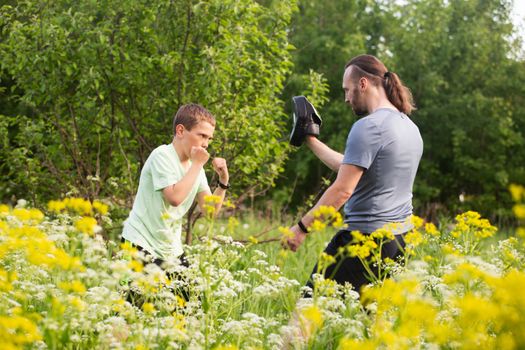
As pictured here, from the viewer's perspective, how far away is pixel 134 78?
5.83m

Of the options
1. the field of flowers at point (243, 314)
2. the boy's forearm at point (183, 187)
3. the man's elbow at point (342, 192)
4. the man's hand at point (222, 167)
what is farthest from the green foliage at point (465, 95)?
the field of flowers at point (243, 314)

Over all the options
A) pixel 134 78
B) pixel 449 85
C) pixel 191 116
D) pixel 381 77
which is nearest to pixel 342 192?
pixel 381 77

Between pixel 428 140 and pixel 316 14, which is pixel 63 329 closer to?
pixel 428 140

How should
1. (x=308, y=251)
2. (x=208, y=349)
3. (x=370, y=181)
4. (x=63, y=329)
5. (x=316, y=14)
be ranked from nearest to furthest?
(x=63, y=329)
(x=208, y=349)
(x=370, y=181)
(x=308, y=251)
(x=316, y=14)

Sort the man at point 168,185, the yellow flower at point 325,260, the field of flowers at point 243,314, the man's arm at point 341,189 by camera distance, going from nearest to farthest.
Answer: the field of flowers at point 243,314 < the yellow flower at point 325,260 < the man's arm at point 341,189 < the man at point 168,185

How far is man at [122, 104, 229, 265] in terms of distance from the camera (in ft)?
11.6

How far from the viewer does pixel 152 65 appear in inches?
221

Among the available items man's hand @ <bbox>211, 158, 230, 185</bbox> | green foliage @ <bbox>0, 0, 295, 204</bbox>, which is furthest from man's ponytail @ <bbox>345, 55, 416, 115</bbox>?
green foliage @ <bbox>0, 0, 295, 204</bbox>

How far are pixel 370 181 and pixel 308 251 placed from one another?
10.7ft

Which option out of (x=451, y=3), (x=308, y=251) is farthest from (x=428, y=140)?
(x=308, y=251)

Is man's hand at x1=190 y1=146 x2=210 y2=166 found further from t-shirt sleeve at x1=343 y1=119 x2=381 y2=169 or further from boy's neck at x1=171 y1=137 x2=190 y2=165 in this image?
t-shirt sleeve at x1=343 y1=119 x2=381 y2=169

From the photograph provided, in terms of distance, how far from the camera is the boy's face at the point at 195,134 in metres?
3.75

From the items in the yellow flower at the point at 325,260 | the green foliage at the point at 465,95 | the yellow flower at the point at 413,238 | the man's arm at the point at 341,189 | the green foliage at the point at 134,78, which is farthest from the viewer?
the green foliage at the point at 465,95

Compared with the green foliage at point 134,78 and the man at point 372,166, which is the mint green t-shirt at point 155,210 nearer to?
the man at point 372,166
